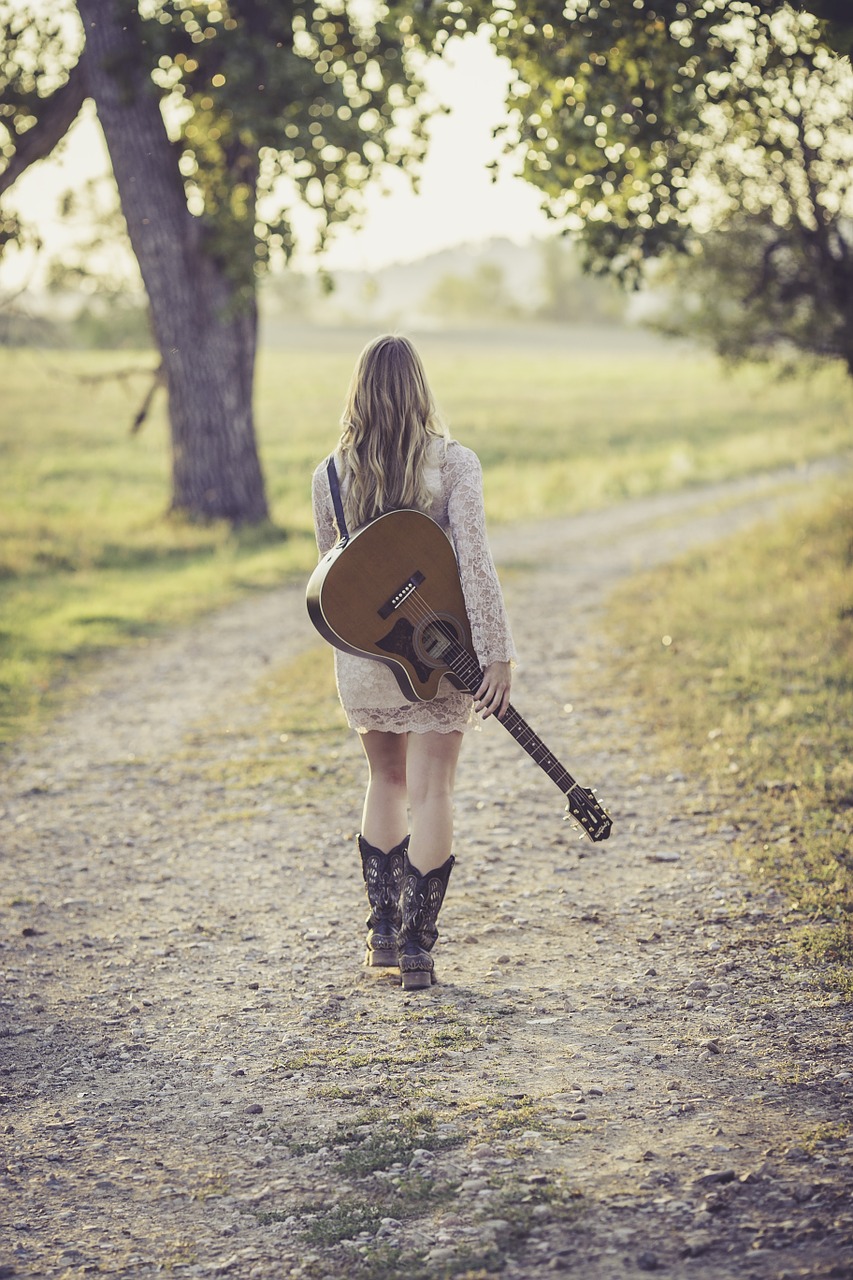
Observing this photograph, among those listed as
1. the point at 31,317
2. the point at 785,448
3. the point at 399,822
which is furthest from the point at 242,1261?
the point at 785,448

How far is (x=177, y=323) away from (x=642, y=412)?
30188 millimetres

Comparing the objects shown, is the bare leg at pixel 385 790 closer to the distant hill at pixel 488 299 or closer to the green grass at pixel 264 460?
the green grass at pixel 264 460

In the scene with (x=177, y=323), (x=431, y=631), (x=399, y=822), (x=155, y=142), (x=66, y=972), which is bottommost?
(x=66, y=972)

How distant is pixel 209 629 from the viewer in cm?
1212

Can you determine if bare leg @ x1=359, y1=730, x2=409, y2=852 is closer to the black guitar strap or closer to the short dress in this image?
the short dress

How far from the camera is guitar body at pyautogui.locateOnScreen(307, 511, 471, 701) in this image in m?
4.46

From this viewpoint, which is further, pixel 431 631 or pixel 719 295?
pixel 719 295

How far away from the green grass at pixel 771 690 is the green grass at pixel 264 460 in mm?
4442

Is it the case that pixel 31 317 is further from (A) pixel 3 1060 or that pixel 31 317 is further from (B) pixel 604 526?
(A) pixel 3 1060

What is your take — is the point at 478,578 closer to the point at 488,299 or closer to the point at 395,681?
the point at 395,681

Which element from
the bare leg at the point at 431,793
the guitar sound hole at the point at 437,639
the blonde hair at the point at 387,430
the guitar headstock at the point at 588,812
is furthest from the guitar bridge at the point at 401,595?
the guitar headstock at the point at 588,812

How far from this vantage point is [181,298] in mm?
15547

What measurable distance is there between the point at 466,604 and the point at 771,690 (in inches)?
188

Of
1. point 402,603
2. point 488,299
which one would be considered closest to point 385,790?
point 402,603
